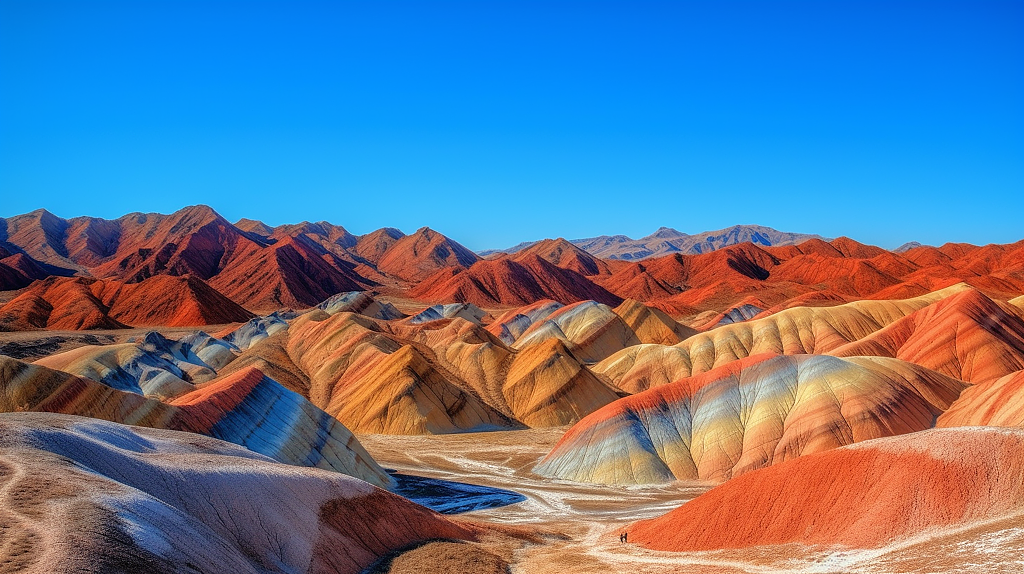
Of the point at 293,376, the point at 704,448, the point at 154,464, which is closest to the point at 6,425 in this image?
the point at 154,464

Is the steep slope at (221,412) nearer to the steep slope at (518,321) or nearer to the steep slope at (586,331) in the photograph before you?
the steep slope at (586,331)

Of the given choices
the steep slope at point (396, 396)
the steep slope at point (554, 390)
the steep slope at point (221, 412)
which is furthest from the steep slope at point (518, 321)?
the steep slope at point (221, 412)

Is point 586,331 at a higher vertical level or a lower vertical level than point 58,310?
lower

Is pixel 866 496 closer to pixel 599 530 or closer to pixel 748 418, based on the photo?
pixel 599 530

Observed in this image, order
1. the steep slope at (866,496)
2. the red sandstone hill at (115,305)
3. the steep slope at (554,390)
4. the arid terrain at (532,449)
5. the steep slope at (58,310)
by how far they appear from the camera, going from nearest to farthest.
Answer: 1. the arid terrain at (532,449)
2. the steep slope at (866,496)
3. the steep slope at (554,390)
4. the steep slope at (58,310)
5. the red sandstone hill at (115,305)

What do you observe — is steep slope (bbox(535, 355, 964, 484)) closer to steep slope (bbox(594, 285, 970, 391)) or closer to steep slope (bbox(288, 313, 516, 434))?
steep slope (bbox(288, 313, 516, 434))

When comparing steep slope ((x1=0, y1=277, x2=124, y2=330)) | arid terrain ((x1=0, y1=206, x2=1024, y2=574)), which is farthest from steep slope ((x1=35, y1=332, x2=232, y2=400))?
steep slope ((x1=0, y1=277, x2=124, y2=330))

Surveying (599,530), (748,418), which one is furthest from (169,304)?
(599,530)
